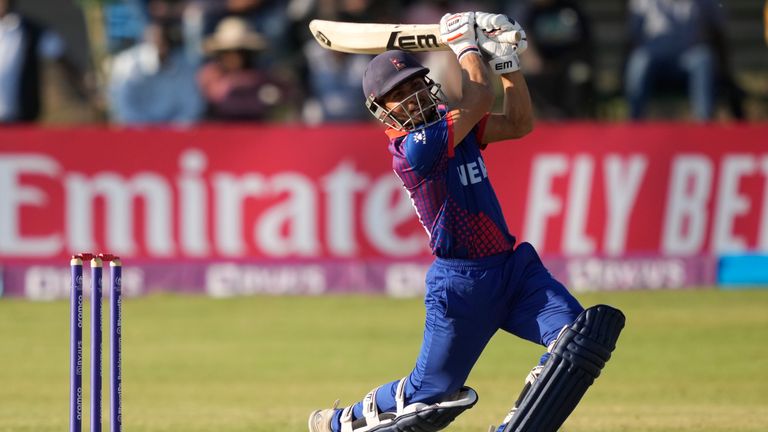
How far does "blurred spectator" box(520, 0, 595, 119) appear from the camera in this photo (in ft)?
47.9

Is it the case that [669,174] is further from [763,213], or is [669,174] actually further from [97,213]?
[97,213]

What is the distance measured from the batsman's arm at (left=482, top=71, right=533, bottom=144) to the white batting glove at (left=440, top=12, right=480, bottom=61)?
230 mm

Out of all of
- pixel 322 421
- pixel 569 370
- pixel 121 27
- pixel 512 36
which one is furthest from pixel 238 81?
pixel 569 370

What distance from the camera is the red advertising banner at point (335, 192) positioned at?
1247 centimetres

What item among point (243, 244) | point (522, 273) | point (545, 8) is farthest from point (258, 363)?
point (545, 8)

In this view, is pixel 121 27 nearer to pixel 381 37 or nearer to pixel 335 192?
pixel 335 192

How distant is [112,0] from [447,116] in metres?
11.5

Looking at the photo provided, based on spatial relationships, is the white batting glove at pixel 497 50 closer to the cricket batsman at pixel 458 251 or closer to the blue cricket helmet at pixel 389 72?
the cricket batsman at pixel 458 251


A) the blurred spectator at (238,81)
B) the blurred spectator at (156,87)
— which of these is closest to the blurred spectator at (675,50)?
the blurred spectator at (238,81)

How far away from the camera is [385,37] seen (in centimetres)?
626

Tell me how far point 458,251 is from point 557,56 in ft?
30.1

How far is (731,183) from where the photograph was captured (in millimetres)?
12648

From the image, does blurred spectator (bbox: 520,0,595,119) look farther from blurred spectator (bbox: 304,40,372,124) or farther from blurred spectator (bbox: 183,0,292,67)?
blurred spectator (bbox: 183,0,292,67)

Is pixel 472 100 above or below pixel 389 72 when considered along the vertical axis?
below
